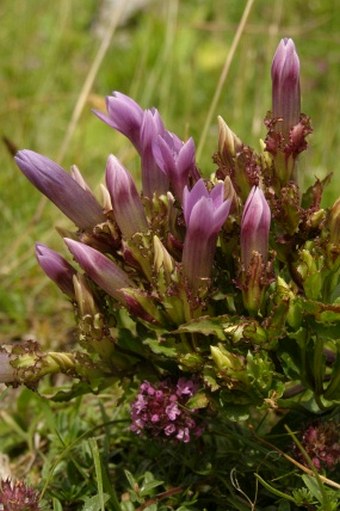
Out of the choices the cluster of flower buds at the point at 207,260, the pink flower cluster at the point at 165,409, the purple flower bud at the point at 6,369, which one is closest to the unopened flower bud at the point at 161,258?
the cluster of flower buds at the point at 207,260

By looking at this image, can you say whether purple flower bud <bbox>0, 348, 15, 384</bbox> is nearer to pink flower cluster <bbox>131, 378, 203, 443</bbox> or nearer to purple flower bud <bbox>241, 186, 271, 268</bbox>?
pink flower cluster <bbox>131, 378, 203, 443</bbox>

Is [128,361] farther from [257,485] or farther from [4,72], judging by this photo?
[4,72]

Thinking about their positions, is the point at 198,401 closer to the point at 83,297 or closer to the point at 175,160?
the point at 83,297

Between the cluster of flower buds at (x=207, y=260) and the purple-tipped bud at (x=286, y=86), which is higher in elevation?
the purple-tipped bud at (x=286, y=86)

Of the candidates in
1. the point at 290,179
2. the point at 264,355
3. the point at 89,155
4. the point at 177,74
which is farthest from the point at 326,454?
the point at 177,74

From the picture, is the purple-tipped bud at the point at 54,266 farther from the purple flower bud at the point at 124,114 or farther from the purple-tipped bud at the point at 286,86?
the purple-tipped bud at the point at 286,86

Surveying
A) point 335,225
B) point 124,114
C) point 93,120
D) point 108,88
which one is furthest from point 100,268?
point 108,88
